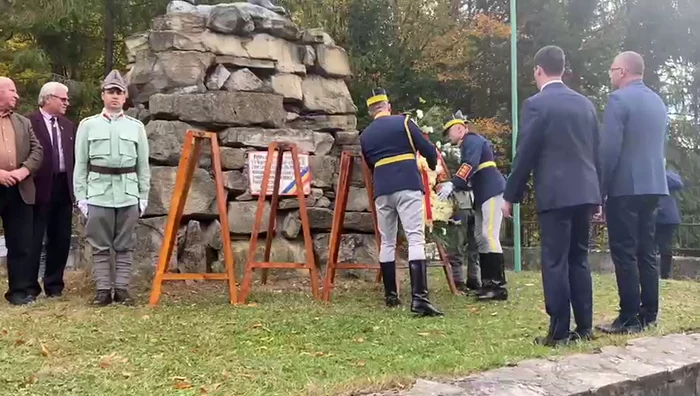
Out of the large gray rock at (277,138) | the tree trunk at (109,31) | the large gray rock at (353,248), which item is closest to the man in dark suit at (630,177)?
the large gray rock at (353,248)

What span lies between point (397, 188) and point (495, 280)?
5.11ft

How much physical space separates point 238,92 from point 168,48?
0.83m

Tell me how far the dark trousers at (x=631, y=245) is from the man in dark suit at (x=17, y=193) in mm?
4503

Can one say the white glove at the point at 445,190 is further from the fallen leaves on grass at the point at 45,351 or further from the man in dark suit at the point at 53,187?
Result: the fallen leaves on grass at the point at 45,351

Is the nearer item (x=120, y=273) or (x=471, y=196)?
(x=120, y=273)

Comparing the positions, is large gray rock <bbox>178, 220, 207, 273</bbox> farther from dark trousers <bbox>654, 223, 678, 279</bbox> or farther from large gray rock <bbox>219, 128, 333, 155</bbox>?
dark trousers <bbox>654, 223, 678, 279</bbox>

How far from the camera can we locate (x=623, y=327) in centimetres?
517

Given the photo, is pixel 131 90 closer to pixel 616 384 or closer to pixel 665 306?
pixel 665 306

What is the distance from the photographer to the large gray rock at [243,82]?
782 centimetres

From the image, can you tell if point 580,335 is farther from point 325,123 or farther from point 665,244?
point 665,244

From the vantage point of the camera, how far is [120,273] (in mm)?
6258

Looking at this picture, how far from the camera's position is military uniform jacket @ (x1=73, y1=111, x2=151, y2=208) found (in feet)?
20.2

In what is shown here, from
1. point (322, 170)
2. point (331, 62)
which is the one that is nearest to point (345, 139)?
point (322, 170)

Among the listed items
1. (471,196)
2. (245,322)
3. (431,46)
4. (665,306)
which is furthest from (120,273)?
(431,46)
